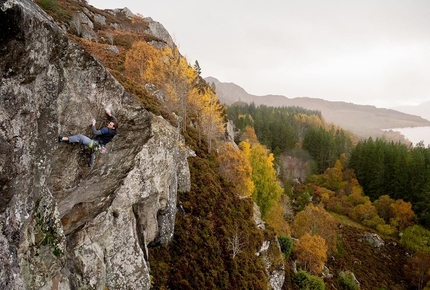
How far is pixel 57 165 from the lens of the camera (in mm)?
9484

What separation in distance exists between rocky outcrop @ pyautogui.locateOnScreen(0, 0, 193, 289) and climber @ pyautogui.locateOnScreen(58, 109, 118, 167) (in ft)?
1.09

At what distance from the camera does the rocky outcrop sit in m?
6.98

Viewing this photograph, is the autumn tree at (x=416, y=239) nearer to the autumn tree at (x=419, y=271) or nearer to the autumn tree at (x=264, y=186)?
the autumn tree at (x=419, y=271)

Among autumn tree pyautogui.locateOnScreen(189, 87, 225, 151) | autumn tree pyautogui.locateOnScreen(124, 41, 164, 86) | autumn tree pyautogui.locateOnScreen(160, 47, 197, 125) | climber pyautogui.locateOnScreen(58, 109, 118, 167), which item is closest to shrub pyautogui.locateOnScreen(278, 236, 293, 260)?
autumn tree pyautogui.locateOnScreen(189, 87, 225, 151)

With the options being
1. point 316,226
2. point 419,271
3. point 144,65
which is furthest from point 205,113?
point 419,271

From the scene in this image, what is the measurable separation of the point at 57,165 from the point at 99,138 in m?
1.64

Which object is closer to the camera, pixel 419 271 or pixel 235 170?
pixel 235 170

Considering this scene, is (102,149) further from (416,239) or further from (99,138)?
(416,239)

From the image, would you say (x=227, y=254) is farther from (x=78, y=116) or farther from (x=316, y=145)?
(x=316, y=145)

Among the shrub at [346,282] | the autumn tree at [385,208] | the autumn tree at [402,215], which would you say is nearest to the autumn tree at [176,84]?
the shrub at [346,282]

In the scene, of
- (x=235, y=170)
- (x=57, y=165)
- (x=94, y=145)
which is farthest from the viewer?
(x=235, y=170)

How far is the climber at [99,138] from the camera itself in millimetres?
A: 9539

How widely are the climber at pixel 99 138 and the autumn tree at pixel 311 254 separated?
120 ft

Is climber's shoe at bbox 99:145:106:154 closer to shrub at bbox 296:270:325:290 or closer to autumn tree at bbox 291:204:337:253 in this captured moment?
shrub at bbox 296:270:325:290
